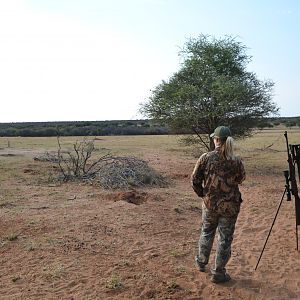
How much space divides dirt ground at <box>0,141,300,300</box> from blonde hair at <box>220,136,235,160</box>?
1587mm

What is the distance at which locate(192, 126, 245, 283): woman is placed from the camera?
539 cm

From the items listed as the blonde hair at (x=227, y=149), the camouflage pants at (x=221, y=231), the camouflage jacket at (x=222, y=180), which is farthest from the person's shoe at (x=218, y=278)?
the blonde hair at (x=227, y=149)

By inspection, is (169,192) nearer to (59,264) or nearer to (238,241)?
(238,241)

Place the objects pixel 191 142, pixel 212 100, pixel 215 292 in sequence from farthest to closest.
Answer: pixel 191 142 < pixel 212 100 < pixel 215 292

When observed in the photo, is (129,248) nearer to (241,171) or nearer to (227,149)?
(241,171)

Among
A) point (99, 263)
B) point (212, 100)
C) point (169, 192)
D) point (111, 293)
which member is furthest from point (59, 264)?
point (212, 100)

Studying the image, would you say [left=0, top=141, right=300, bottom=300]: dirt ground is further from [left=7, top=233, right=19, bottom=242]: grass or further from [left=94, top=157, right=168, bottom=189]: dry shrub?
[left=94, top=157, right=168, bottom=189]: dry shrub

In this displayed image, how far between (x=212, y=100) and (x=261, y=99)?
7.34 feet

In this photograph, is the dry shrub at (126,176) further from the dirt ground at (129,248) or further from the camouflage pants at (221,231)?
the camouflage pants at (221,231)

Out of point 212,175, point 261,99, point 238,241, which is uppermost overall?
point 261,99

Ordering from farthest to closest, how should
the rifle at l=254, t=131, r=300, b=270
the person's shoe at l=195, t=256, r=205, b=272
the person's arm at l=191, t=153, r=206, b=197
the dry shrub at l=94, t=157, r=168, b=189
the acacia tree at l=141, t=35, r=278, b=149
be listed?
the acacia tree at l=141, t=35, r=278, b=149 → the dry shrub at l=94, t=157, r=168, b=189 → the rifle at l=254, t=131, r=300, b=270 → the person's shoe at l=195, t=256, r=205, b=272 → the person's arm at l=191, t=153, r=206, b=197

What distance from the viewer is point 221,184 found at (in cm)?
545

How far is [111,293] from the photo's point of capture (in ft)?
17.9

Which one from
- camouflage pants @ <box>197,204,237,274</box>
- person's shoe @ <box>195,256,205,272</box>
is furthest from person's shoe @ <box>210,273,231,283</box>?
person's shoe @ <box>195,256,205,272</box>
